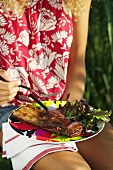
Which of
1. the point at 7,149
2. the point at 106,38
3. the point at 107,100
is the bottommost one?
the point at 107,100

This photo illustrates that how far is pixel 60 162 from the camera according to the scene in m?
1.52

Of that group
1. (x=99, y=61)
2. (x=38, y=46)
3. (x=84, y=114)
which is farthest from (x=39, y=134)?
(x=99, y=61)

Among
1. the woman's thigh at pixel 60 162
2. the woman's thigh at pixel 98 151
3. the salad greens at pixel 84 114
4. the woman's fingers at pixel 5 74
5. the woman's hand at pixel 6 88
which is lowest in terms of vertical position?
the woman's thigh at pixel 98 151

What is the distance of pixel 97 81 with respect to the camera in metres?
3.01

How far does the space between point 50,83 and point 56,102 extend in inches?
9.0

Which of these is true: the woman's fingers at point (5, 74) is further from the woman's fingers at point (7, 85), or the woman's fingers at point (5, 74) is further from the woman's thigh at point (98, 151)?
the woman's thigh at point (98, 151)

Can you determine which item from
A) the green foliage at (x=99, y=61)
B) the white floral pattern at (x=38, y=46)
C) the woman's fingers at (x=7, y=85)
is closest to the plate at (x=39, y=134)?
the woman's fingers at (x=7, y=85)

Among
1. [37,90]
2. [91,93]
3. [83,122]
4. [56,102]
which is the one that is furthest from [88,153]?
[91,93]

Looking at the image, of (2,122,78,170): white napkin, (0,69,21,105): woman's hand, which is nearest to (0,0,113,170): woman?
(0,69,21,105): woman's hand

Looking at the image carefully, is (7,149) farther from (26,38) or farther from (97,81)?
(97,81)

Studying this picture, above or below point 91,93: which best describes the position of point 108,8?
above

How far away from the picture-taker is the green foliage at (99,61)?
287 cm

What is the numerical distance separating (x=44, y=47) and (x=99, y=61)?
97cm

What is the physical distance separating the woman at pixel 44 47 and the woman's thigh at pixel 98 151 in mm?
44
